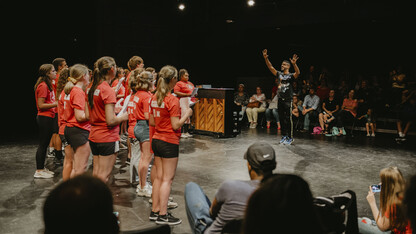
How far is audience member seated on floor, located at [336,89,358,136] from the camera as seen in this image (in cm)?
961

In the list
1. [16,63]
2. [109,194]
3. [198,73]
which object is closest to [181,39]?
[198,73]

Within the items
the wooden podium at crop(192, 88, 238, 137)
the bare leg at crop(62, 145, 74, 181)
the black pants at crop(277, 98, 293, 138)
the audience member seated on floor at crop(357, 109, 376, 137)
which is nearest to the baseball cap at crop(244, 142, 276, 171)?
the bare leg at crop(62, 145, 74, 181)

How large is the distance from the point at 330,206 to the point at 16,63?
1246cm

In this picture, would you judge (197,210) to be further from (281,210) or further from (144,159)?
(144,159)

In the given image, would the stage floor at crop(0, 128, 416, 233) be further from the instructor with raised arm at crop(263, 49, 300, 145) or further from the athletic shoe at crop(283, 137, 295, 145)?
the instructor with raised arm at crop(263, 49, 300, 145)

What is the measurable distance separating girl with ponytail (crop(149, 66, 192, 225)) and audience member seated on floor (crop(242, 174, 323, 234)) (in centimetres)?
215

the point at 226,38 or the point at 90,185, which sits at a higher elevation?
the point at 226,38

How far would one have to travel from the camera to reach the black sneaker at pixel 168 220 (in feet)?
11.5

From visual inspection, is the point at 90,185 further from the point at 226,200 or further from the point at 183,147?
the point at 183,147

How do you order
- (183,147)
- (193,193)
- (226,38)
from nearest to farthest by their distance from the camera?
(193,193) → (183,147) → (226,38)

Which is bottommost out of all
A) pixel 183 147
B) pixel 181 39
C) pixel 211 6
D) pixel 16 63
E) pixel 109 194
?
pixel 183 147

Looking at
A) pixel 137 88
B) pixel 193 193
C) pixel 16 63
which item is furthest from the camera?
pixel 16 63

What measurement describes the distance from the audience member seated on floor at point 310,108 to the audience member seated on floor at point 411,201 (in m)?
9.12

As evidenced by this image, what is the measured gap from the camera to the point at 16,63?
12.2m
